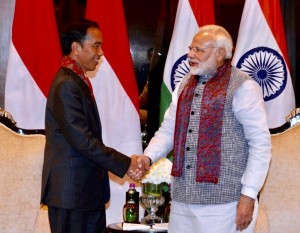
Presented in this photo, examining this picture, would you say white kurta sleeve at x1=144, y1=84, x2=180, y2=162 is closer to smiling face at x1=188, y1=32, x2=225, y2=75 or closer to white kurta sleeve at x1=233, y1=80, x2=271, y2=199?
smiling face at x1=188, y1=32, x2=225, y2=75

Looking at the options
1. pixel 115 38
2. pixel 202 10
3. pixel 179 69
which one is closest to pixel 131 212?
pixel 179 69

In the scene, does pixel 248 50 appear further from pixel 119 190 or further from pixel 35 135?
pixel 35 135

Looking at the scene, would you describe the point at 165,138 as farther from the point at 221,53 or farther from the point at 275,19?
the point at 275,19

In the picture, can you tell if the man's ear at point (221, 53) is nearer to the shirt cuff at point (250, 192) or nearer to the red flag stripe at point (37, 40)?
the shirt cuff at point (250, 192)

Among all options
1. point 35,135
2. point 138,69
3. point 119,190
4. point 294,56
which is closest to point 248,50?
point 294,56

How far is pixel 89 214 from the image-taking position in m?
3.11

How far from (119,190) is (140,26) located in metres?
1.35

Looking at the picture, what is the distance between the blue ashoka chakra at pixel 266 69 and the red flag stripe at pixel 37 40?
4.12 ft

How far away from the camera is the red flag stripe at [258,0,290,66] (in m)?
4.33

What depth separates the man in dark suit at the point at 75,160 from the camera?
302cm

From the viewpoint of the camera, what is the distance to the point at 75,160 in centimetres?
305

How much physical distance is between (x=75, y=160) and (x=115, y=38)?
155cm

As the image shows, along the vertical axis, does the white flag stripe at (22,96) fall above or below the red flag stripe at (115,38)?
below

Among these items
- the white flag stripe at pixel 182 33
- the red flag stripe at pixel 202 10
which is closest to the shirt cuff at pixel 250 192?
the white flag stripe at pixel 182 33
